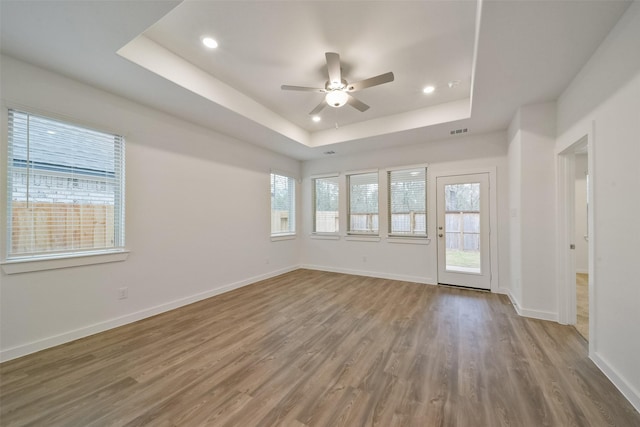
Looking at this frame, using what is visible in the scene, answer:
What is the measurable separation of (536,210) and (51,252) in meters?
5.64

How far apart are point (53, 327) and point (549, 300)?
565cm

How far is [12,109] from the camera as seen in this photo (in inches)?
88.3

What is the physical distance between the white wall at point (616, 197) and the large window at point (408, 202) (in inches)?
102

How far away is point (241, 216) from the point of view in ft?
14.9


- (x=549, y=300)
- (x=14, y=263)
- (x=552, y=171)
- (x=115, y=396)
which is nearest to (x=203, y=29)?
(x=14, y=263)

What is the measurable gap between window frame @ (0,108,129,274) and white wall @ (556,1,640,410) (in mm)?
4798

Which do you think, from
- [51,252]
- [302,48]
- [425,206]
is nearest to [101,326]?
[51,252]

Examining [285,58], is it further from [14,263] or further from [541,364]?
[541,364]

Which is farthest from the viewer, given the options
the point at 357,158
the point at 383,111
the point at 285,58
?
the point at 357,158

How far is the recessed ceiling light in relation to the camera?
2.41m

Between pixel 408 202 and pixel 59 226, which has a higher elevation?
pixel 408 202

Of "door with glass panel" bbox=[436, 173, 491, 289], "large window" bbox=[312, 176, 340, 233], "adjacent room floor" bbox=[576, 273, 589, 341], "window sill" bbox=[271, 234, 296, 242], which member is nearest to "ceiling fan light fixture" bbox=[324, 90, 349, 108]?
"door with glass panel" bbox=[436, 173, 491, 289]

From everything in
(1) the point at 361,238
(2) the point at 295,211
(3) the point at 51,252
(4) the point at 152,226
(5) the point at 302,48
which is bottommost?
(1) the point at 361,238

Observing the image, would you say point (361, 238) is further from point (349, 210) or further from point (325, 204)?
point (325, 204)
